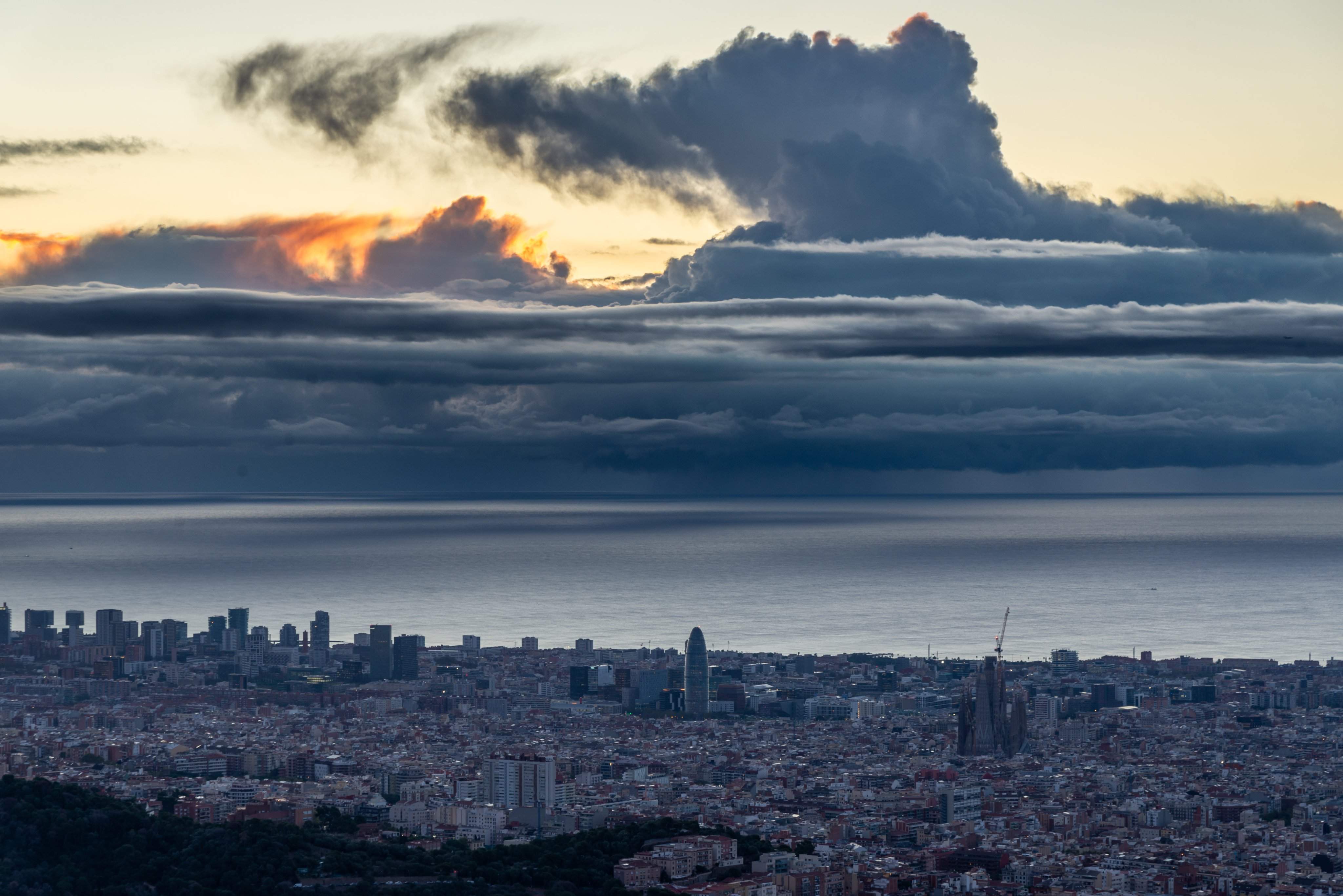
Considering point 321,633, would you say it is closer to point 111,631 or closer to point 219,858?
point 111,631

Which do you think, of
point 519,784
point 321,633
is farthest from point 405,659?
point 519,784

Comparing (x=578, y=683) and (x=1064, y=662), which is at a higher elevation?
(x=1064, y=662)

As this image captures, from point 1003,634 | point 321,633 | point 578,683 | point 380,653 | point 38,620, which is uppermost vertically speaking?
point 38,620

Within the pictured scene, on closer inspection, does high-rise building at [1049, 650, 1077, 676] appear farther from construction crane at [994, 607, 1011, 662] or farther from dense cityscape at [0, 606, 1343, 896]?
construction crane at [994, 607, 1011, 662]

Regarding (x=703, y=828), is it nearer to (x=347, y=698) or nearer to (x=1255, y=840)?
(x=1255, y=840)

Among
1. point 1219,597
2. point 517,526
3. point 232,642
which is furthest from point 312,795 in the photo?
point 517,526

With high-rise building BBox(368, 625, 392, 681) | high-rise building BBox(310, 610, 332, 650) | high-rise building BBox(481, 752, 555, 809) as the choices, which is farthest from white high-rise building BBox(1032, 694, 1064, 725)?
high-rise building BBox(310, 610, 332, 650)

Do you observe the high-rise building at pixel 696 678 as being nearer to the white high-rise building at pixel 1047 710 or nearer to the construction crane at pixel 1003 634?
the white high-rise building at pixel 1047 710
